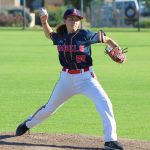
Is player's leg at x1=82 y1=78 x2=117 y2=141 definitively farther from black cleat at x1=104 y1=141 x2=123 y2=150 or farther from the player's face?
the player's face

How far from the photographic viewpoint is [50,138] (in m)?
8.05

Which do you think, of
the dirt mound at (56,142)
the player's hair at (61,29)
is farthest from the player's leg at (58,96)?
the player's hair at (61,29)

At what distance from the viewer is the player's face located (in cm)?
748

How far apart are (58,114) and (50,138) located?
2.91 m

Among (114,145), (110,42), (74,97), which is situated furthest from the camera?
(74,97)

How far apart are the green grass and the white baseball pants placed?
5.18 ft

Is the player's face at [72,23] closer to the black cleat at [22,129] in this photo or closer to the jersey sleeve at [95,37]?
the jersey sleeve at [95,37]

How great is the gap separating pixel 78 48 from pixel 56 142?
1.27 meters

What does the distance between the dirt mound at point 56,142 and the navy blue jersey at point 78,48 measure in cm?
100

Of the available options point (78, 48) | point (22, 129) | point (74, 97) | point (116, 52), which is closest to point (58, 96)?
point (78, 48)

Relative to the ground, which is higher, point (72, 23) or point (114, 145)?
point (72, 23)

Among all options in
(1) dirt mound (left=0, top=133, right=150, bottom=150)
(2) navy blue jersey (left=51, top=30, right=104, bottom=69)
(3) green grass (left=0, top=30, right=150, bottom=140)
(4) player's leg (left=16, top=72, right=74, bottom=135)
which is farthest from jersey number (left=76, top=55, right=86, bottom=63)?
(3) green grass (left=0, top=30, right=150, bottom=140)

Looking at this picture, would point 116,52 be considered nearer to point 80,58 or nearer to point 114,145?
point 80,58

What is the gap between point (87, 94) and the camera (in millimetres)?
7492
